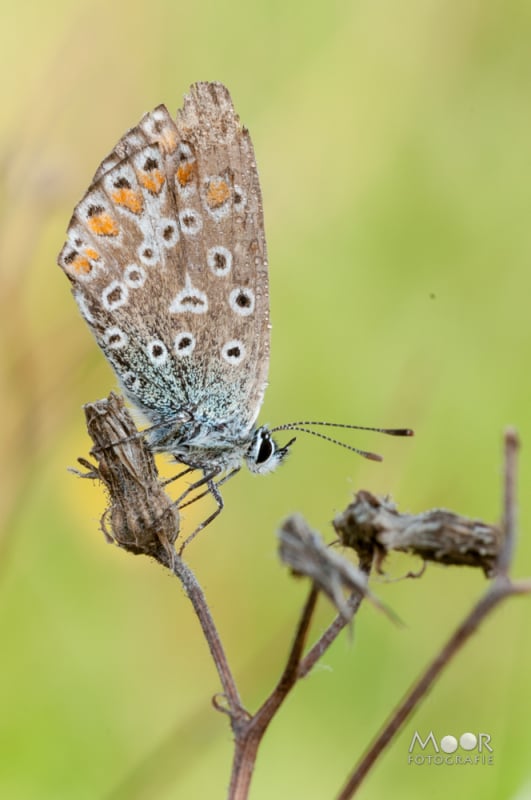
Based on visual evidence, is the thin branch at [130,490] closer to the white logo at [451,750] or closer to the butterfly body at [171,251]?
the butterfly body at [171,251]

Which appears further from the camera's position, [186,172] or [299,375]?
[299,375]

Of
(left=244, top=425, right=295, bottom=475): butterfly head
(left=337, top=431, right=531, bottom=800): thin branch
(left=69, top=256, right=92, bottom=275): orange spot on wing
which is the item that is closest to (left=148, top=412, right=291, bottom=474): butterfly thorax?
(left=244, top=425, right=295, bottom=475): butterfly head

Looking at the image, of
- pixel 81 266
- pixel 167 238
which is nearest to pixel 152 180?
pixel 167 238

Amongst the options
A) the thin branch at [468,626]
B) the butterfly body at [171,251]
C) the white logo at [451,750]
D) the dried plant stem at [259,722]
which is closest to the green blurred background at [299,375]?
the white logo at [451,750]

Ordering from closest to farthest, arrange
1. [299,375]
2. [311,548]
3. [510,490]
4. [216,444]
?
[510,490]
[311,548]
[216,444]
[299,375]

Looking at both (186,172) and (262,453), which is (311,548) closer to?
(262,453)

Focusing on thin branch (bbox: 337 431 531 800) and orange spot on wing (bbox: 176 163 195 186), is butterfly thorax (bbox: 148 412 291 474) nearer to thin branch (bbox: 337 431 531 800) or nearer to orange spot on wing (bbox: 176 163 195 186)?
orange spot on wing (bbox: 176 163 195 186)

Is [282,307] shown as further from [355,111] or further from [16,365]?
[16,365]
